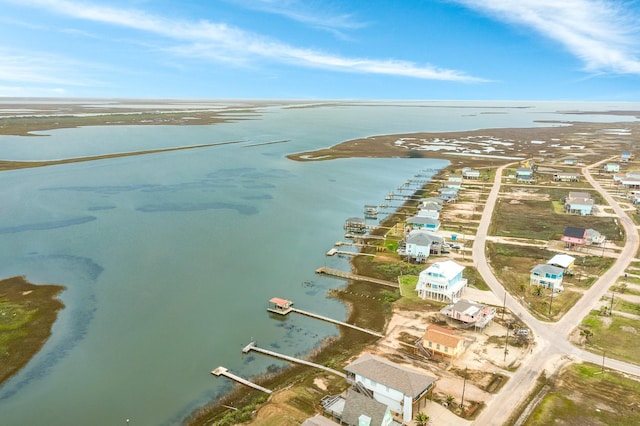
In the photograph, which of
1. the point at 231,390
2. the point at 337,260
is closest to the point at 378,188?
the point at 337,260

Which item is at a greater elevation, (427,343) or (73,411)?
(427,343)

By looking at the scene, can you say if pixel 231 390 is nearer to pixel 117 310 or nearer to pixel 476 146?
pixel 117 310

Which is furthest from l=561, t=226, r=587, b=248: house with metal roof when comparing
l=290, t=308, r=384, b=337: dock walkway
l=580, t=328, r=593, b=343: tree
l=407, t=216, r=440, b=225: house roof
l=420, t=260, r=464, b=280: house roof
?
l=290, t=308, r=384, b=337: dock walkway

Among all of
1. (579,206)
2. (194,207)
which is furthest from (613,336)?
(194,207)

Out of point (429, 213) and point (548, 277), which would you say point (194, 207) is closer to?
point (429, 213)

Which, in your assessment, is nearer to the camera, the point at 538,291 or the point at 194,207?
the point at 538,291

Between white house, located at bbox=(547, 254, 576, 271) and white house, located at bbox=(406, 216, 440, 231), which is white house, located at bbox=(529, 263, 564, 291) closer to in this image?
white house, located at bbox=(547, 254, 576, 271)
